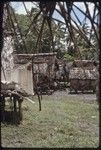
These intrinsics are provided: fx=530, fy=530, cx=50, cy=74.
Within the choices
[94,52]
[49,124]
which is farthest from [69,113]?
[94,52]

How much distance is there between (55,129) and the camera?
15.6m

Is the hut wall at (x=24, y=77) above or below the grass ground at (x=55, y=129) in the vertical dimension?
above

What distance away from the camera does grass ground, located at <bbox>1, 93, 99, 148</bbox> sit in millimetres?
12930

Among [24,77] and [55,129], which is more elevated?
[24,77]

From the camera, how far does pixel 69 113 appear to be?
2030cm

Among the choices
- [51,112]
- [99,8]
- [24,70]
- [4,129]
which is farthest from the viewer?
[24,70]

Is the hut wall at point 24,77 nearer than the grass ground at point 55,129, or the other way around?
the grass ground at point 55,129

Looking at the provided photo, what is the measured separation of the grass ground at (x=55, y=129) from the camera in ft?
42.4

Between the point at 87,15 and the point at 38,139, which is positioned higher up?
the point at 87,15

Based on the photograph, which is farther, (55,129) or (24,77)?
(24,77)

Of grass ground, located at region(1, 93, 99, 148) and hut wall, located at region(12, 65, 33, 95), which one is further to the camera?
hut wall, located at region(12, 65, 33, 95)

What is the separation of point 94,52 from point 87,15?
0.11 meters

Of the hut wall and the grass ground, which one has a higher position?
the hut wall

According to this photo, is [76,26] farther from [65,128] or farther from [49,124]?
[49,124]
